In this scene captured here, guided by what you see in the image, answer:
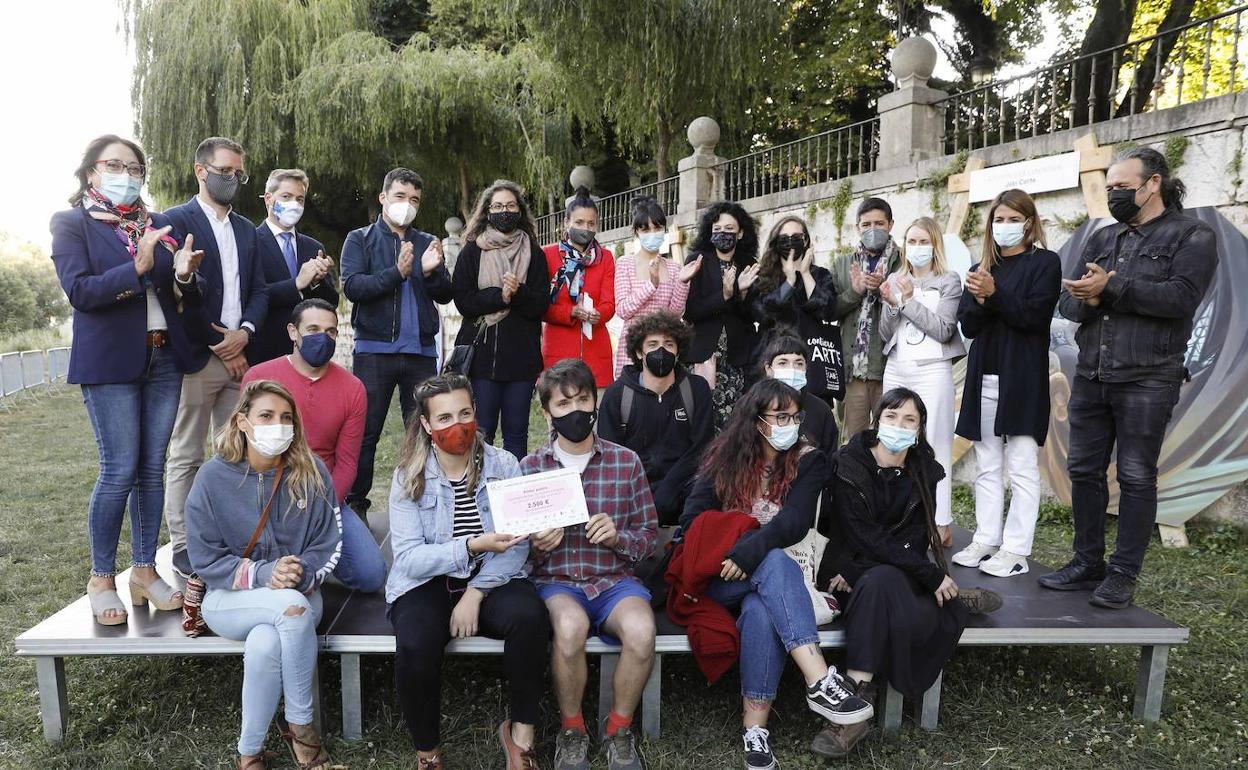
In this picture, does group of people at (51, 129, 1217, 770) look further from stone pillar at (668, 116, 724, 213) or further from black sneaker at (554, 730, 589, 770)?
stone pillar at (668, 116, 724, 213)

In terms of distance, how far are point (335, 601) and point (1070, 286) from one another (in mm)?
3658

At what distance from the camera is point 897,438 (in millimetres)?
3590

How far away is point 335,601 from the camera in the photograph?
3.76 metres

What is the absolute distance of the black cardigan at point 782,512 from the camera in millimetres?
3363

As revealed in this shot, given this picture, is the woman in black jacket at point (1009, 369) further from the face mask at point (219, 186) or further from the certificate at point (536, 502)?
the face mask at point (219, 186)

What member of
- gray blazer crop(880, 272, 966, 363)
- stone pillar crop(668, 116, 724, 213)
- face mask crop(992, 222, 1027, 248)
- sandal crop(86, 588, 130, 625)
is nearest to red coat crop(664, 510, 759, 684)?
gray blazer crop(880, 272, 966, 363)

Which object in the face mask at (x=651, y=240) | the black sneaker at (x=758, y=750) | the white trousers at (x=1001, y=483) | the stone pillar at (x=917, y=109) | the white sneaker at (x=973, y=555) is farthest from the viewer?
the stone pillar at (x=917, y=109)

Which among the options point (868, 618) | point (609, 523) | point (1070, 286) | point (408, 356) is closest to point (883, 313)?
point (1070, 286)

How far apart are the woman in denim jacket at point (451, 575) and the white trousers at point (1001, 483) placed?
260cm

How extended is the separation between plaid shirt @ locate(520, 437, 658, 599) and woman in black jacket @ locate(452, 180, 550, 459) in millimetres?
1301

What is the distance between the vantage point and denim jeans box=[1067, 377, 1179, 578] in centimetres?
387

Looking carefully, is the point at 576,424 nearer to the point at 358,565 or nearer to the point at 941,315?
the point at 358,565

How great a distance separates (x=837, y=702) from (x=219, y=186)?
3650mm

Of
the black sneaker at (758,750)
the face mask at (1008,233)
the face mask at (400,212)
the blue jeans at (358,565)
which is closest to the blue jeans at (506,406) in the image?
the face mask at (400,212)
